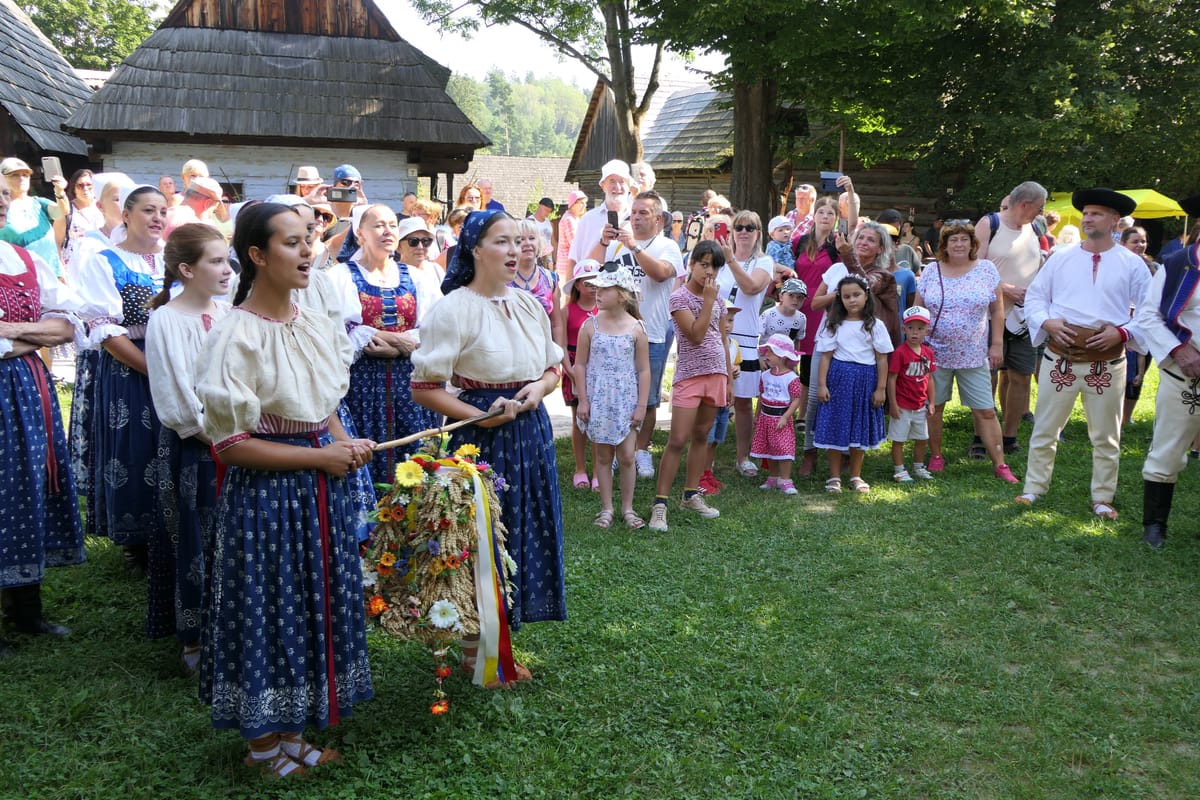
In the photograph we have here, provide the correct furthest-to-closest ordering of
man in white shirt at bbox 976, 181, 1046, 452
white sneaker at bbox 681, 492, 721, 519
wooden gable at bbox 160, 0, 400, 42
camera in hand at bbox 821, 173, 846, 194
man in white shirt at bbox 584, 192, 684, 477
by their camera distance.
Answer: wooden gable at bbox 160, 0, 400, 42 → camera in hand at bbox 821, 173, 846, 194 → man in white shirt at bbox 976, 181, 1046, 452 → man in white shirt at bbox 584, 192, 684, 477 → white sneaker at bbox 681, 492, 721, 519

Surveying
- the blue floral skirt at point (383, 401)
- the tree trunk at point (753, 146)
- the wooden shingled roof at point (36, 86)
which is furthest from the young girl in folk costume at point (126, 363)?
the wooden shingled roof at point (36, 86)

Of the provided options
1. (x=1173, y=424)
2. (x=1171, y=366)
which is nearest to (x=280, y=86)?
(x=1171, y=366)

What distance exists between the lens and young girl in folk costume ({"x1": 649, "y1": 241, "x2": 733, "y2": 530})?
21.1 feet

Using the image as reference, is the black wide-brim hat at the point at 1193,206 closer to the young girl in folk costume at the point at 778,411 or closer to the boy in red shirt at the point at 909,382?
the boy in red shirt at the point at 909,382

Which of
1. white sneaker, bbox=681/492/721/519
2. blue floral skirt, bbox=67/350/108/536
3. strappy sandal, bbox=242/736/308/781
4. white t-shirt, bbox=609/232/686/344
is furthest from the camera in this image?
white t-shirt, bbox=609/232/686/344

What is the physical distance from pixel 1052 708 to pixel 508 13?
2196cm

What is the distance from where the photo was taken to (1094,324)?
646cm

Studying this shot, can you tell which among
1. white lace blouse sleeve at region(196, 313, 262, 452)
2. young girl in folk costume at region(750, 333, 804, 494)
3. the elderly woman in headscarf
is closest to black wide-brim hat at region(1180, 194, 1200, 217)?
young girl in folk costume at region(750, 333, 804, 494)

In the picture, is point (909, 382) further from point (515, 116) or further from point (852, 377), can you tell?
point (515, 116)

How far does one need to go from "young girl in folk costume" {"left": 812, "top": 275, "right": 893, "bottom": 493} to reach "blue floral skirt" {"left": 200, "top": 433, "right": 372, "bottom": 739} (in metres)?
4.96

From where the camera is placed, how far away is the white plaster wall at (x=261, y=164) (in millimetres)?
18000

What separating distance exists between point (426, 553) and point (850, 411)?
4.72 metres

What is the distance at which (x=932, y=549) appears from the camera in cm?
609

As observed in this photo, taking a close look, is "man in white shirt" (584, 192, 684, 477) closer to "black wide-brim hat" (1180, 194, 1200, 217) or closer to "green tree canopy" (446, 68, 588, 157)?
"black wide-brim hat" (1180, 194, 1200, 217)
